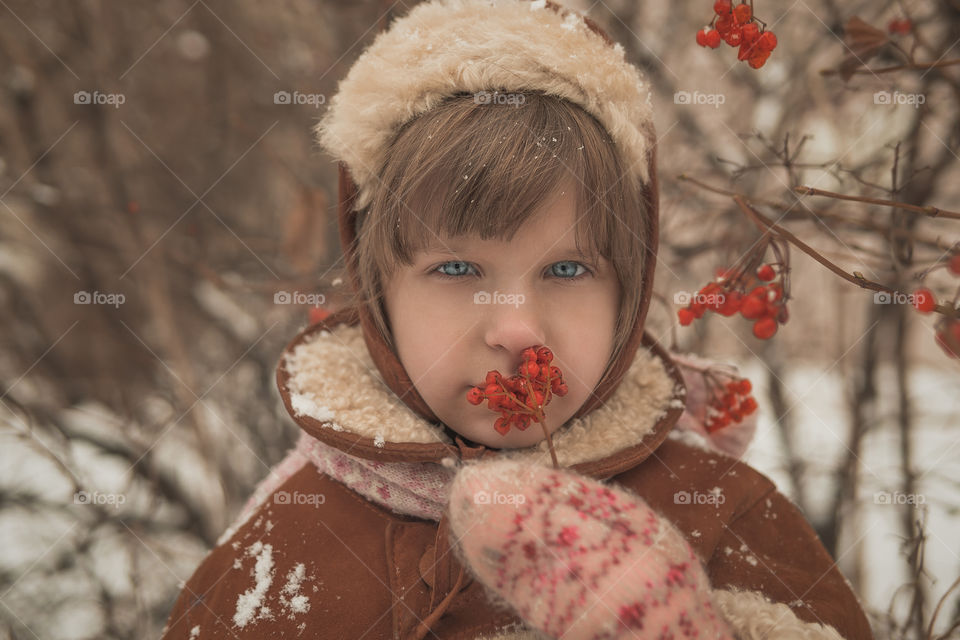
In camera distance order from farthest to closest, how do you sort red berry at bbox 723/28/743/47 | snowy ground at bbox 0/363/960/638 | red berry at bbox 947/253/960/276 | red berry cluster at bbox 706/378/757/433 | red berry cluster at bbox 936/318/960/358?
snowy ground at bbox 0/363/960/638 → red berry cluster at bbox 706/378/757/433 → red berry at bbox 723/28/743/47 → red berry at bbox 947/253/960/276 → red berry cluster at bbox 936/318/960/358

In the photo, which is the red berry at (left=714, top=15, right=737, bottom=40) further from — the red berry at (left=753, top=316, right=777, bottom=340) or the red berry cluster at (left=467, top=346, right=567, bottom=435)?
the red berry cluster at (left=467, top=346, right=567, bottom=435)

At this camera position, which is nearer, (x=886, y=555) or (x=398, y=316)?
(x=398, y=316)

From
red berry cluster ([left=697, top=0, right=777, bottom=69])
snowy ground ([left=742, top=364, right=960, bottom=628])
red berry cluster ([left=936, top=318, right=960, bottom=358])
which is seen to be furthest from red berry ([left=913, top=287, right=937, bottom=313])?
snowy ground ([left=742, top=364, right=960, bottom=628])

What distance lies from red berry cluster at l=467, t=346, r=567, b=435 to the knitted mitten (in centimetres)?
9

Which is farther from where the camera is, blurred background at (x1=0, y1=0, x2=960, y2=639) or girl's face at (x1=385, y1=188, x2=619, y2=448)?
blurred background at (x1=0, y1=0, x2=960, y2=639)

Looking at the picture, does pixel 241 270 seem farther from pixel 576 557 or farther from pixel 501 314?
pixel 576 557

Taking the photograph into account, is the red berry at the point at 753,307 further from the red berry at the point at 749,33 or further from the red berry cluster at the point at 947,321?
the red berry at the point at 749,33

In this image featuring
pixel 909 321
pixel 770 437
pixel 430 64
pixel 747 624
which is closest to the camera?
pixel 747 624

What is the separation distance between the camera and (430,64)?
1157 millimetres

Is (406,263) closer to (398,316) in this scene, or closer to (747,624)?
(398,316)

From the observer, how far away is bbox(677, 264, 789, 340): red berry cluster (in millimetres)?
1121

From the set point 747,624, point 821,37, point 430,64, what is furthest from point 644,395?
point 821,37

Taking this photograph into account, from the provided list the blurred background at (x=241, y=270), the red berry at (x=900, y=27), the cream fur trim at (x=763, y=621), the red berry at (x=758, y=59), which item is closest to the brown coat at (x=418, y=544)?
the cream fur trim at (x=763, y=621)

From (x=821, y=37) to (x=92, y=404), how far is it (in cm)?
314
